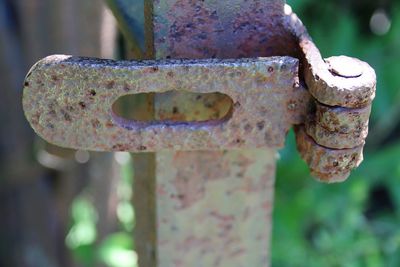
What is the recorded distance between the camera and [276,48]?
2.22ft

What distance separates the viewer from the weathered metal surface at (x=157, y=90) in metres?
0.59

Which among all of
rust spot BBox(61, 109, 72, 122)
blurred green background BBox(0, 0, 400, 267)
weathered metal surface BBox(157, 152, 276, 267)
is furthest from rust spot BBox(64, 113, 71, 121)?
blurred green background BBox(0, 0, 400, 267)

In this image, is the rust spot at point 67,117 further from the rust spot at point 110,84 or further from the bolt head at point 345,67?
the bolt head at point 345,67

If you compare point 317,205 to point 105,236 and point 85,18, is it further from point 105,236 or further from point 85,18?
point 85,18

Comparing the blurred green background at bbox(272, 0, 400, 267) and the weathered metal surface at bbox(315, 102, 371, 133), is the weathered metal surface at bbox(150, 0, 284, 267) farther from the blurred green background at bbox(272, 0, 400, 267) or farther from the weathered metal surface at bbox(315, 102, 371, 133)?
the blurred green background at bbox(272, 0, 400, 267)

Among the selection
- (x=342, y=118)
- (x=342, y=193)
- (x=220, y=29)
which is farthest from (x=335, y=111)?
(x=342, y=193)

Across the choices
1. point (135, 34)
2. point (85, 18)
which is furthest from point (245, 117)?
point (85, 18)

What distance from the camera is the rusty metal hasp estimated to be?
0.59 metres

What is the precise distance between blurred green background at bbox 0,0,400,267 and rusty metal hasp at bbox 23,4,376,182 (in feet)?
3.03

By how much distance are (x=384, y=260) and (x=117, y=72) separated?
1.35 meters

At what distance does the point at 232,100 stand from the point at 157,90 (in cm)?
7

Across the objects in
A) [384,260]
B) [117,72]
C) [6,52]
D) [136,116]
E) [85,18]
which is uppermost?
[117,72]

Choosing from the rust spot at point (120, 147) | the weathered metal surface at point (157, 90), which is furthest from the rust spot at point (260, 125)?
the rust spot at point (120, 147)

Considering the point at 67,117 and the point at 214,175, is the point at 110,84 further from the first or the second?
the point at 214,175
